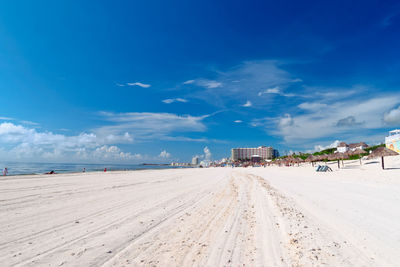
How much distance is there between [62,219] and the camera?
578 cm

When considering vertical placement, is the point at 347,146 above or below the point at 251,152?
above

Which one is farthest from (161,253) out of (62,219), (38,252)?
(62,219)

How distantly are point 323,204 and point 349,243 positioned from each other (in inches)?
169

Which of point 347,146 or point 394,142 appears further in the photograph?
point 347,146

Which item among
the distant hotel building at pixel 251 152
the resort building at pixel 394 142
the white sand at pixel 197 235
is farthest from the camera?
the distant hotel building at pixel 251 152

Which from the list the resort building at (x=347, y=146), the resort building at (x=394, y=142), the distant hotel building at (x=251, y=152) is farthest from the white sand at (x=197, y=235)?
the distant hotel building at (x=251, y=152)

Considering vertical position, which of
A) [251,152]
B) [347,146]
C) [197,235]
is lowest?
[197,235]

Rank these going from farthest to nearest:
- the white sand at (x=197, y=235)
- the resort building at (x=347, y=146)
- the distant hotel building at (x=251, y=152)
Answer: the distant hotel building at (x=251, y=152) < the resort building at (x=347, y=146) < the white sand at (x=197, y=235)

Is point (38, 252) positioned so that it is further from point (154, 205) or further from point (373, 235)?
point (373, 235)

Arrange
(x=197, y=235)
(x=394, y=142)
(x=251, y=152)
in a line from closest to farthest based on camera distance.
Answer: (x=197, y=235)
(x=394, y=142)
(x=251, y=152)

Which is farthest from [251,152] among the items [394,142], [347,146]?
[394,142]

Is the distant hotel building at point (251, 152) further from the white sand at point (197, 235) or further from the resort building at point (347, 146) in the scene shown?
the white sand at point (197, 235)

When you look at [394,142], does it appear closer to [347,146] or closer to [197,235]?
[197,235]

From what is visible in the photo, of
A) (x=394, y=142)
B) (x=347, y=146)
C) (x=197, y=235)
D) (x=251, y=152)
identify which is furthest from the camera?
(x=251, y=152)
